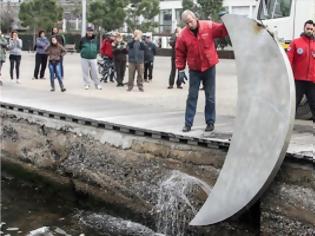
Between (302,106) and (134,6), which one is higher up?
(134,6)

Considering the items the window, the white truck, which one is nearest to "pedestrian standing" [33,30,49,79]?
the window

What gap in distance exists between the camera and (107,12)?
158 ft

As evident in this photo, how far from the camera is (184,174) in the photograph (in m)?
8.17

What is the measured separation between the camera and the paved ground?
9.03 meters

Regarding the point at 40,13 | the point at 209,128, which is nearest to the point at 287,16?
the point at 209,128

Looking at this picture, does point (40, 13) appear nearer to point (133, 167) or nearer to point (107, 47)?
point (107, 47)

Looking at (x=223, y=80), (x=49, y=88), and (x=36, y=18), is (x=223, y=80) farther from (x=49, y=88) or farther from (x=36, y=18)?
(x=36, y=18)

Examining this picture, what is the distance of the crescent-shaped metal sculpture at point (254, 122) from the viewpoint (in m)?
6.69

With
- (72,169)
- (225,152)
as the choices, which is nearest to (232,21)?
(225,152)

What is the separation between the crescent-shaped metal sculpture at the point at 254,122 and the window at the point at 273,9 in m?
3.75

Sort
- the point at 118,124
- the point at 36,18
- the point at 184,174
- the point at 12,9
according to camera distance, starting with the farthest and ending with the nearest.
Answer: the point at 12,9 → the point at 36,18 → the point at 118,124 → the point at 184,174

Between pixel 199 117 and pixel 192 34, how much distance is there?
2385 mm

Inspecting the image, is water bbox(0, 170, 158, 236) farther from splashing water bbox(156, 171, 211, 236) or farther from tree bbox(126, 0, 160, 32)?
tree bbox(126, 0, 160, 32)

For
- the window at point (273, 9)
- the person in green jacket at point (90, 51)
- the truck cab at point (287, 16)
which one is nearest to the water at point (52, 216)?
the truck cab at point (287, 16)
